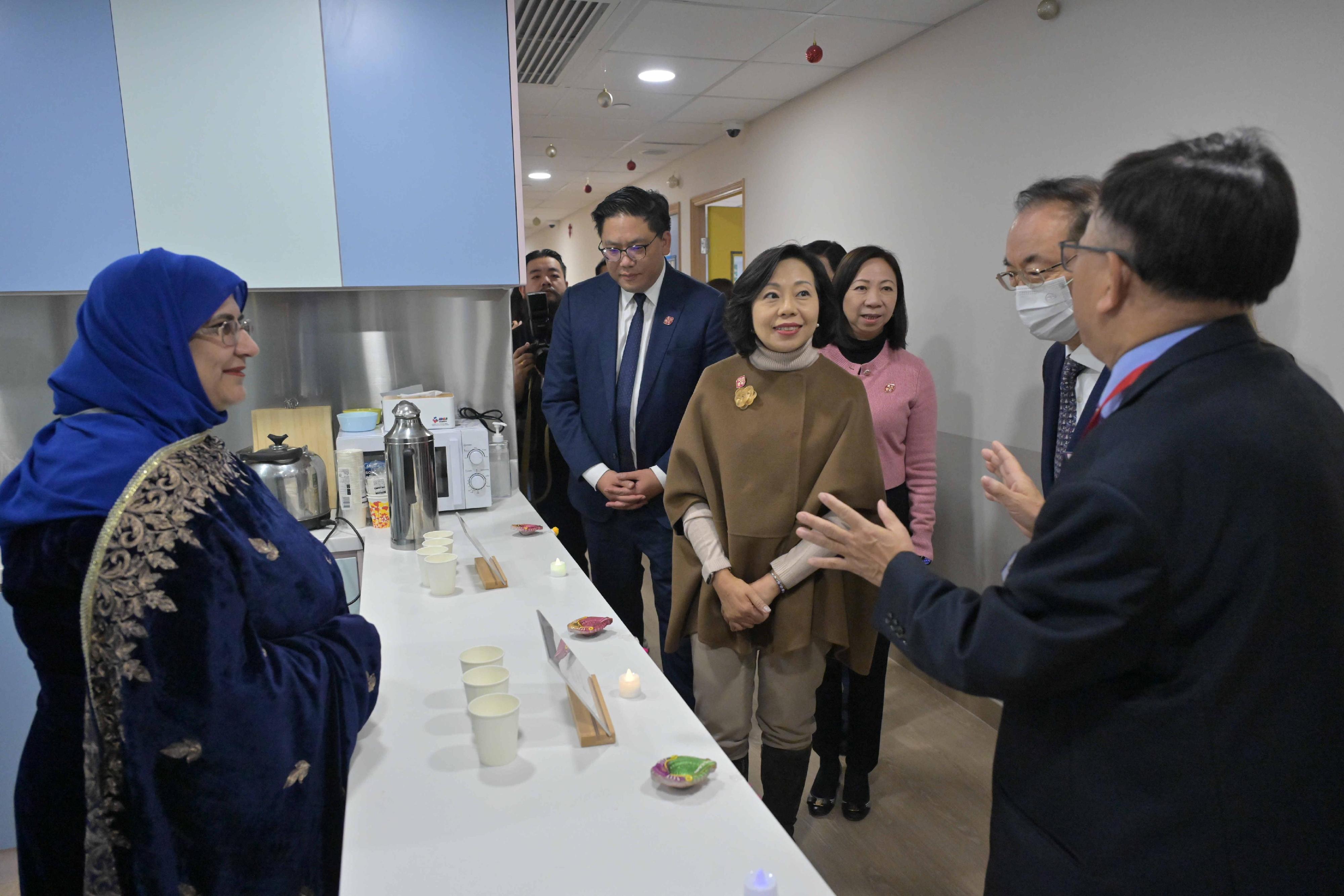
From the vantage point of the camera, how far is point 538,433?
9.41 feet

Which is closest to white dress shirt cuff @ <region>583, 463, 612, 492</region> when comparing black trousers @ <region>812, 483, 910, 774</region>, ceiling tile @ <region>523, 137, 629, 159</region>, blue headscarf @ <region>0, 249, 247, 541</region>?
black trousers @ <region>812, 483, 910, 774</region>

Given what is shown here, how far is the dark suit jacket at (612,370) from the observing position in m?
2.24

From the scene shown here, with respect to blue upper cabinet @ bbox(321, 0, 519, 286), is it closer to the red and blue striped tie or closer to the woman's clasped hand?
the woman's clasped hand

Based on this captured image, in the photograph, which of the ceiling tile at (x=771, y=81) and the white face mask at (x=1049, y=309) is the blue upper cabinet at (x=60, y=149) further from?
the ceiling tile at (x=771, y=81)

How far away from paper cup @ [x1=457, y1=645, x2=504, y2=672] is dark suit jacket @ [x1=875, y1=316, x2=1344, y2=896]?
755 mm

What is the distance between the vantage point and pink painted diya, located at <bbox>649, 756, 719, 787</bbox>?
1015 millimetres

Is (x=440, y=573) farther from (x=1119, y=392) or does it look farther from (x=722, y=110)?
(x=722, y=110)

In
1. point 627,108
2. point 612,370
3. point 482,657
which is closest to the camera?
point 482,657

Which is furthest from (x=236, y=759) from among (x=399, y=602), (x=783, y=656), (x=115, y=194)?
(x=115, y=194)

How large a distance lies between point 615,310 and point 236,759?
1.59m

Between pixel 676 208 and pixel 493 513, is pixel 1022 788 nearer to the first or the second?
pixel 493 513

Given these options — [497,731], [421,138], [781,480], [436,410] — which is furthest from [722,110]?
[497,731]

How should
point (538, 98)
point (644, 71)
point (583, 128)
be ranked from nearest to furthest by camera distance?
point (644, 71)
point (538, 98)
point (583, 128)

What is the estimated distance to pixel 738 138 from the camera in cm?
498
